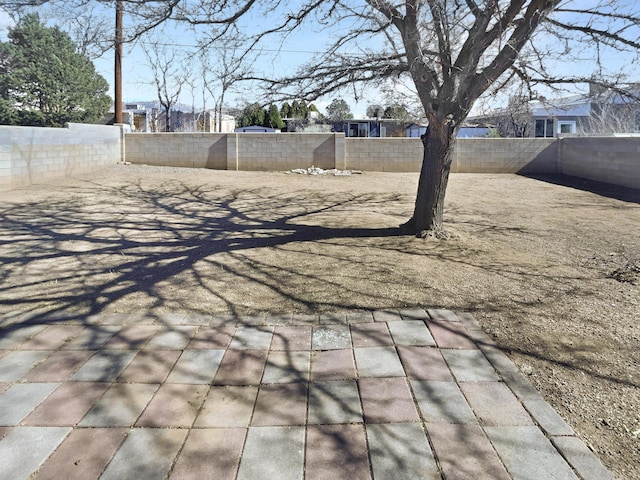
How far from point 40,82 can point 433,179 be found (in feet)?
82.3

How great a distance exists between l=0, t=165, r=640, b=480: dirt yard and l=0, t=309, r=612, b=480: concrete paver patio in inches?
12.5

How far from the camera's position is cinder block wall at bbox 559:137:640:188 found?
11.8 m

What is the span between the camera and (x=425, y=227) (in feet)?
21.2

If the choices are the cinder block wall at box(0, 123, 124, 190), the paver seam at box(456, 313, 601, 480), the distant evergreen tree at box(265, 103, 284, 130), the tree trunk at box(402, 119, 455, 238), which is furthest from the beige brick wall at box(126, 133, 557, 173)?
the distant evergreen tree at box(265, 103, 284, 130)

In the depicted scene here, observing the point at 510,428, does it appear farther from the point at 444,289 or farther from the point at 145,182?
the point at 145,182

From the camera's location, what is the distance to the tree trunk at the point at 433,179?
20.3 ft

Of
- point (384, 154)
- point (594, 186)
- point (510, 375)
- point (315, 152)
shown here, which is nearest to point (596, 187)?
point (594, 186)

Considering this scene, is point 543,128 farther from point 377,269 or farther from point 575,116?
point 377,269

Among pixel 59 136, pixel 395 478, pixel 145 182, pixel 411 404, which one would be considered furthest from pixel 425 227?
pixel 59 136

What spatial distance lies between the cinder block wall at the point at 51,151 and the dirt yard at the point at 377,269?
1599mm

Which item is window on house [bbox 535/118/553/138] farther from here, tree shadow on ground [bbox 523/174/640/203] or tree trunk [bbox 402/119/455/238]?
tree trunk [bbox 402/119/455/238]

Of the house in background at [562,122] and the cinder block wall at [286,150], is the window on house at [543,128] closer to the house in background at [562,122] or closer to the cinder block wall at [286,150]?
the house in background at [562,122]

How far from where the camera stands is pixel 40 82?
79.4 feet

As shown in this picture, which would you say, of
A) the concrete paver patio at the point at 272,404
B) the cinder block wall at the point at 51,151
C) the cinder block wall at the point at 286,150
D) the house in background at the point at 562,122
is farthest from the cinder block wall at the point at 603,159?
the cinder block wall at the point at 51,151
